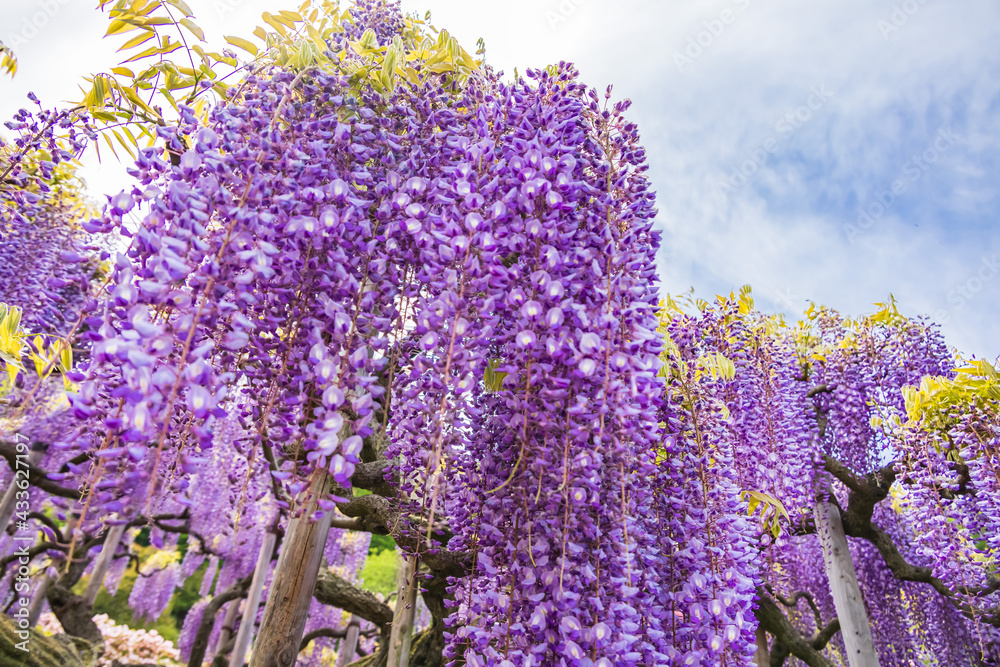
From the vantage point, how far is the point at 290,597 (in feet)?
7.11

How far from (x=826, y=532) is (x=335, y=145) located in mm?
5141

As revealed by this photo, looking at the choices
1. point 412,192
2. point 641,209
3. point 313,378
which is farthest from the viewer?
point 641,209

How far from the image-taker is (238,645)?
4359 millimetres

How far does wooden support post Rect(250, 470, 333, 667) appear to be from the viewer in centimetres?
206

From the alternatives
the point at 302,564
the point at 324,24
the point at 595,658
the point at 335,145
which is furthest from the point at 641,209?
the point at 302,564

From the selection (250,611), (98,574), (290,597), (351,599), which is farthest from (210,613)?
(290,597)

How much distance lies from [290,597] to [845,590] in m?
4.51

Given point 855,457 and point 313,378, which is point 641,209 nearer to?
point 313,378

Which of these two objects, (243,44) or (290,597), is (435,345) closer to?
(243,44)

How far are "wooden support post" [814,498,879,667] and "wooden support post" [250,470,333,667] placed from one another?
14.3ft

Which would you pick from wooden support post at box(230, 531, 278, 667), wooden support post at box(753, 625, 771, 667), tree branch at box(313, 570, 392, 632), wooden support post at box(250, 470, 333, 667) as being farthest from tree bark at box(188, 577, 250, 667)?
wooden support post at box(753, 625, 771, 667)

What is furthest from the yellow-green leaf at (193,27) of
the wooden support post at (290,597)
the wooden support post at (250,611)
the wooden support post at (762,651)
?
the wooden support post at (762,651)

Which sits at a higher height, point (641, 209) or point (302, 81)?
point (302, 81)

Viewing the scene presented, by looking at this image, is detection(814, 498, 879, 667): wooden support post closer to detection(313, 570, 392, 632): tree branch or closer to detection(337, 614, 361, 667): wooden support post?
detection(313, 570, 392, 632): tree branch
